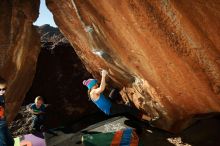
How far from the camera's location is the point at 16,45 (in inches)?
325

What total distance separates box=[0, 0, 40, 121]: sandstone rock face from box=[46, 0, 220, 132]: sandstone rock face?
38.6 inches

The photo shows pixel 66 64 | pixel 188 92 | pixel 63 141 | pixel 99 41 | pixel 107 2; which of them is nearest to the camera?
pixel 107 2

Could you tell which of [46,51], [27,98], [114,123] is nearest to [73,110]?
[27,98]

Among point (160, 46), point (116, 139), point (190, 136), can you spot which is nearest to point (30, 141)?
point (116, 139)

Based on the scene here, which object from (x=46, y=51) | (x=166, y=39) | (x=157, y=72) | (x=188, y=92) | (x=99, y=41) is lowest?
(x=188, y=92)

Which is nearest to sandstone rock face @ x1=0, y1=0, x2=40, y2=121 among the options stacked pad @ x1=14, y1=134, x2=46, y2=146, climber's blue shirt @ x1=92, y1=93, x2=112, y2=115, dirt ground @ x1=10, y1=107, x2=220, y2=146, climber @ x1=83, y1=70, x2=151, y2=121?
stacked pad @ x1=14, y1=134, x2=46, y2=146

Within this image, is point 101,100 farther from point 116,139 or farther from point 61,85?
point 61,85

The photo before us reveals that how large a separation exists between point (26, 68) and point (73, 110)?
664 cm

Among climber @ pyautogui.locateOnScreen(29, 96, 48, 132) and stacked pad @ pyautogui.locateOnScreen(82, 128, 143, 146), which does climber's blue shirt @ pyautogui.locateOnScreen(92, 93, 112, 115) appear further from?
climber @ pyautogui.locateOnScreen(29, 96, 48, 132)

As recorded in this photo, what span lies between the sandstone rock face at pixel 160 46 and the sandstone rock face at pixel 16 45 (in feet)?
3.22

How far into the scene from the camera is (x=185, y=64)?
172 inches

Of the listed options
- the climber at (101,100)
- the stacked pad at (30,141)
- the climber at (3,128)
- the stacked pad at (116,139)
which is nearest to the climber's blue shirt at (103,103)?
the climber at (101,100)

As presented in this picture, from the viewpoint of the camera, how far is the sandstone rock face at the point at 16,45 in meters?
7.64

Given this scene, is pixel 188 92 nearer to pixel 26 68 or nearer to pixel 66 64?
pixel 26 68
